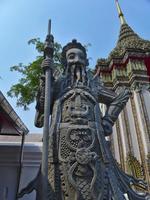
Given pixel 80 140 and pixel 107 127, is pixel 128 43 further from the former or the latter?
pixel 80 140

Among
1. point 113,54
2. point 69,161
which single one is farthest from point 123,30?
point 69,161

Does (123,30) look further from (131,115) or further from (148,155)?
(148,155)

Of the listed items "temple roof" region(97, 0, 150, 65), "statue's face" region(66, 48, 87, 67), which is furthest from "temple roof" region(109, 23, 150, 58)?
"statue's face" region(66, 48, 87, 67)

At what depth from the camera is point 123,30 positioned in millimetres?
13961

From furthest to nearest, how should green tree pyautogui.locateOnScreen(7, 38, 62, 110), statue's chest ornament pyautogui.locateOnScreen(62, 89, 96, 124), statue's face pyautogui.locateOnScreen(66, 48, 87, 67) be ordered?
green tree pyautogui.locateOnScreen(7, 38, 62, 110) → statue's face pyautogui.locateOnScreen(66, 48, 87, 67) → statue's chest ornament pyautogui.locateOnScreen(62, 89, 96, 124)

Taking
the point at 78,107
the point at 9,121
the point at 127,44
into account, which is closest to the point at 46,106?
the point at 78,107

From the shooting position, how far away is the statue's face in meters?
4.44

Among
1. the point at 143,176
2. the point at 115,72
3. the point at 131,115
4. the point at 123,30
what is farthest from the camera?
the point at 123,30

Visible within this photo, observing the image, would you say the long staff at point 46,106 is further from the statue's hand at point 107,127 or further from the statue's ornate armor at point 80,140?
the statue's hand at point 107,127

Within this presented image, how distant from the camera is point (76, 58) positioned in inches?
175

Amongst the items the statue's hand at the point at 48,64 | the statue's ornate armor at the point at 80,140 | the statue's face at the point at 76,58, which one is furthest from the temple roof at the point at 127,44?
the statue's hand at the point at 48,64

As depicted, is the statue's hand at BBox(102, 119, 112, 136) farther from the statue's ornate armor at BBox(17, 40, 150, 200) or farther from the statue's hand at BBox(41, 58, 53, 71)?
the statue's hand at BBox(41, 58, 53, 71)

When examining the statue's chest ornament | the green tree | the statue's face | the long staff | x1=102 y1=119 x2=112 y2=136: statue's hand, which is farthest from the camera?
the green tree

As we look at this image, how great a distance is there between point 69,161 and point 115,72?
28.1ft
